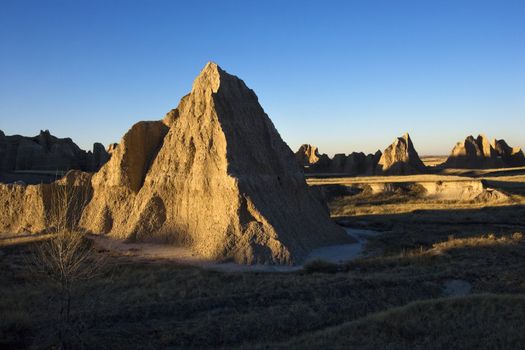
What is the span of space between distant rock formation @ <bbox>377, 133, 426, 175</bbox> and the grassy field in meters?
46.7

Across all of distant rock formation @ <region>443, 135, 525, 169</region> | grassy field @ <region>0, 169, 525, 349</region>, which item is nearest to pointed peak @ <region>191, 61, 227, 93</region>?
grassy field @ <region>0, 169, 525, 349</region>

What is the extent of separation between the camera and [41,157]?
62062 mm

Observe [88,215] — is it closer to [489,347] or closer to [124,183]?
[124,183]

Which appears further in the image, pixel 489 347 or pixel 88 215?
pixel 88 215

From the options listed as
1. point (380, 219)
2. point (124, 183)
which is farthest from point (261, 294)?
point (380, 219)

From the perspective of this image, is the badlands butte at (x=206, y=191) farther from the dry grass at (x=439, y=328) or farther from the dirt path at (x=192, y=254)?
the dry grass at (x=439, y=328)

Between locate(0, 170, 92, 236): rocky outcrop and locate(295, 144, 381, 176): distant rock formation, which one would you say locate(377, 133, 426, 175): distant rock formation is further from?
locate(0, 170, 92, 236): rocky outcrop

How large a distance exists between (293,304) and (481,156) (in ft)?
251

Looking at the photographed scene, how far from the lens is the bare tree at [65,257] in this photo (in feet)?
31.8

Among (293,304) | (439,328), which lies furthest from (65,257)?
(439,328)

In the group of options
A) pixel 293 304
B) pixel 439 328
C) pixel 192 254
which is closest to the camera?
pixel 439 328

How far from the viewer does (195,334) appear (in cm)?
1053

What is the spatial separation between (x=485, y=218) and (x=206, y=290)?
2559cm

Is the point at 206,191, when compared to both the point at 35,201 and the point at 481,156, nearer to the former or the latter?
the point at 35,201
